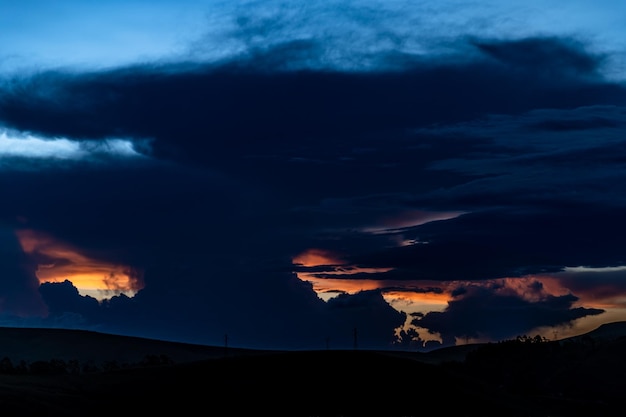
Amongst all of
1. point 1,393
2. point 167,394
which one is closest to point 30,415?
point 1,393

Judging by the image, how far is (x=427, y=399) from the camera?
193 metres

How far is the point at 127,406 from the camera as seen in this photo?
6993 inches

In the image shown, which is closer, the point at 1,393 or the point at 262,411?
the point at 1,393

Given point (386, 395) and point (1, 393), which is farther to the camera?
point (386, 395)

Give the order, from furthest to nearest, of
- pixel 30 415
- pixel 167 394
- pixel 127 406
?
pixel 167 394 → pixel 127 406 → pixel 30 415

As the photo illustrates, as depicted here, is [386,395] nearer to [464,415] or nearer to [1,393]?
[464,415]

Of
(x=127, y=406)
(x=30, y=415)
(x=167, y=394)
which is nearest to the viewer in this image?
(x=30, y=415)

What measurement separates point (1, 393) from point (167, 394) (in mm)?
39230

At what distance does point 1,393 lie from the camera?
16088 cm

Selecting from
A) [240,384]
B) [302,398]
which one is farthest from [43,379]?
[302,398]

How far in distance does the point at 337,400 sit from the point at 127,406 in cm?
4495

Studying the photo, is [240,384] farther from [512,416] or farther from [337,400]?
[512,416]

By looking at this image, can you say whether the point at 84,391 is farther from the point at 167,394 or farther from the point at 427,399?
the point at 427,399

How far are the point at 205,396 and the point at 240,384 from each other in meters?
11.6
